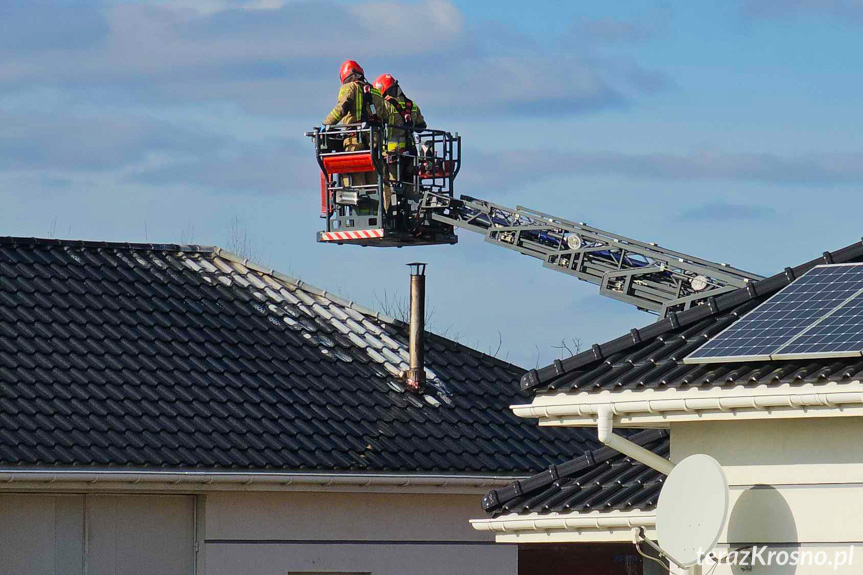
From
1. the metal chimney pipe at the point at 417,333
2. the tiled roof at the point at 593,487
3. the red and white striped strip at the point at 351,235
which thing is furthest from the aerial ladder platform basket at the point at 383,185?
the tiled roof at the point at 593,487

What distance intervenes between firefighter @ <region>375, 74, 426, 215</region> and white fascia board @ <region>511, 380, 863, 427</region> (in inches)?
449

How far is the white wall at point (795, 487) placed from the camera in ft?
33.8

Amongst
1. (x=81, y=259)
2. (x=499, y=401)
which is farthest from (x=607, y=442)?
(x=81, y=259)

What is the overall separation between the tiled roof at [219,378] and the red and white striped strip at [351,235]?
228cm

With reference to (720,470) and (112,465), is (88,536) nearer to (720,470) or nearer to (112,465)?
(112,465)

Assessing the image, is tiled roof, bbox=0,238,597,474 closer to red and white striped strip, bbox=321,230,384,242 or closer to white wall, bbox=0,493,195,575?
white wall, bbox=0,493,195,575

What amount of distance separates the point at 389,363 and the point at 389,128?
16.3 feet

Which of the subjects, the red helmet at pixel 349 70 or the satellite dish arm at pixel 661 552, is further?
the red helmet at pixel 349 70

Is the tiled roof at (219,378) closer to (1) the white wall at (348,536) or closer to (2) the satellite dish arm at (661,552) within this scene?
(1) the white wall at (348,536)

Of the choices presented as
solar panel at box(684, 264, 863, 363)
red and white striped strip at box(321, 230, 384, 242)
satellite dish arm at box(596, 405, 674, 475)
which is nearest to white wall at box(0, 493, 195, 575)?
satellite dish arm at box(596, 405, 674, 475)

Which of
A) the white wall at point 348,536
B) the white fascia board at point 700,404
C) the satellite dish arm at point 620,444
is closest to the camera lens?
the white fascia board at point 700,404

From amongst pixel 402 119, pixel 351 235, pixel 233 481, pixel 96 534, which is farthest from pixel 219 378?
pixel 402 119

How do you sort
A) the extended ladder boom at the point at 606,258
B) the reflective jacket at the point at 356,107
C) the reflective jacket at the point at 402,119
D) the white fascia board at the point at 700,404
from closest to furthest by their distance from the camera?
the white fascia board at the point at 700,404 < the extended ladder boom at the point at 606,258 < the reflective jacket at the point at 356,107 < the reflective jacket at the point at 402,119

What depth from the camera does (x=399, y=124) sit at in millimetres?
22719
